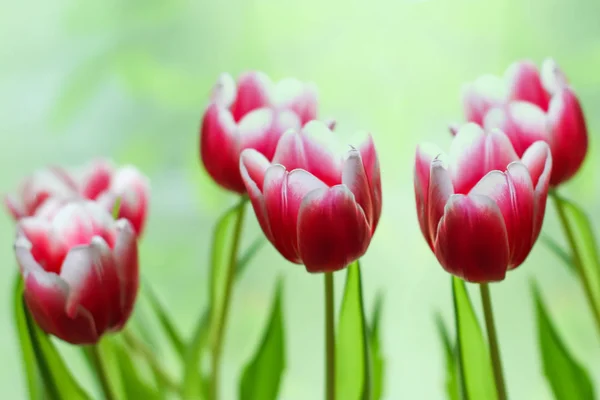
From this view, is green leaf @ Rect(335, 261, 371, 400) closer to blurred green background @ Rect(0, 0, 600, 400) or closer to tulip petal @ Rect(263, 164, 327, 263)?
tulip petal @ Rect(263, 164, 327, 263)

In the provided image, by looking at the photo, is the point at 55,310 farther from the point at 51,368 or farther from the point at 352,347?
the point at 352,347

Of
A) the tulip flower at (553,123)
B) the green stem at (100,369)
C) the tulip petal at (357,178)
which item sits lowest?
the green stem at (100,369)

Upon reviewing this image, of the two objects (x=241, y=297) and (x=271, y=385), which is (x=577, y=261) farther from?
(x=241, y=297)

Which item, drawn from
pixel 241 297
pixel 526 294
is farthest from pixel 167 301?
pixel 526 294

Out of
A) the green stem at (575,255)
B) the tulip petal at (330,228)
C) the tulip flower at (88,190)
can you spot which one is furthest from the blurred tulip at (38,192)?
the green stem at (575,255)

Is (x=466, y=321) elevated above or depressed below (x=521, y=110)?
below

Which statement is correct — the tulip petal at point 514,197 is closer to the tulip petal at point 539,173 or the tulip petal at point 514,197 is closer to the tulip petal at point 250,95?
the tulip petal at point 539,173
